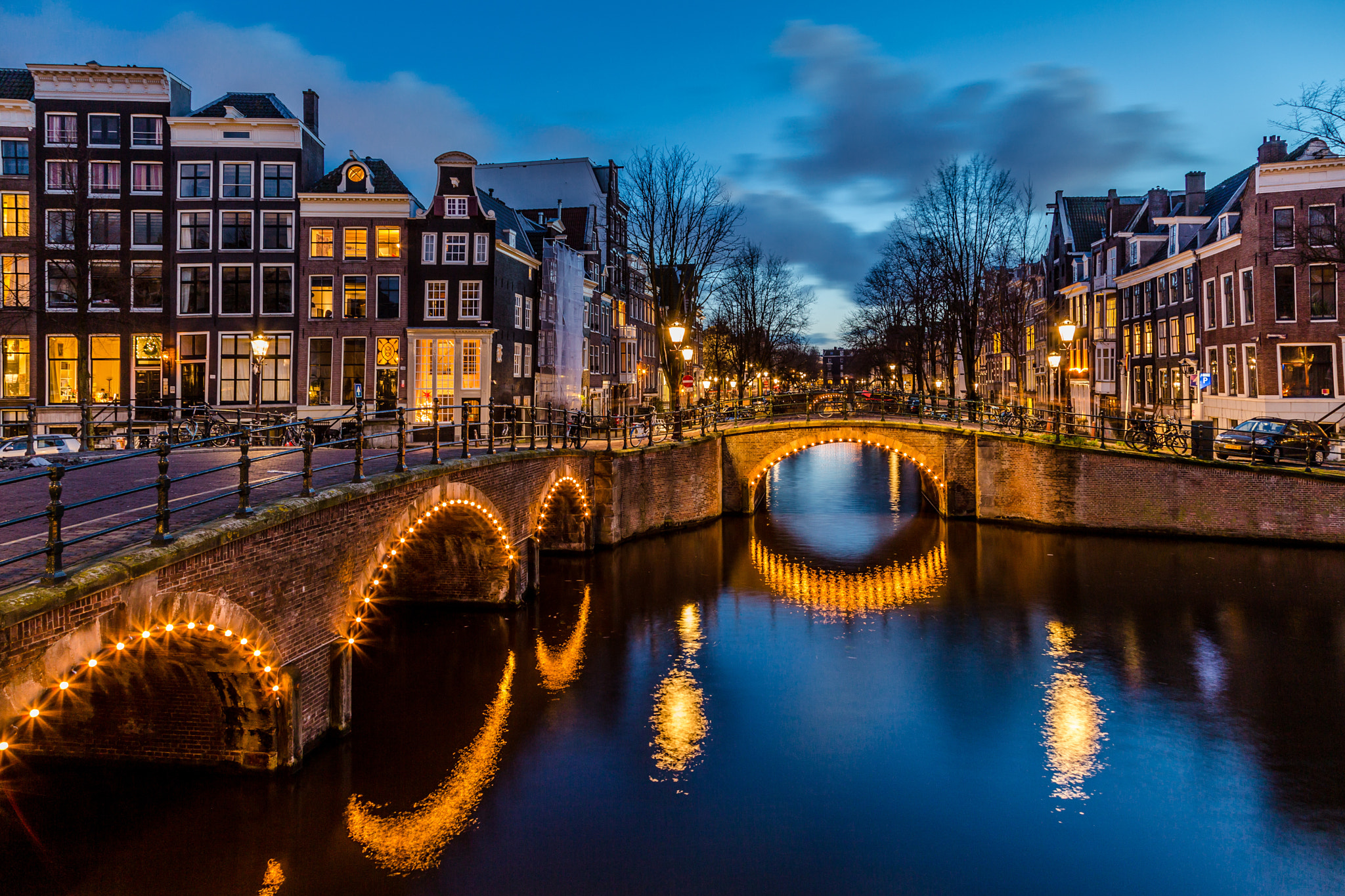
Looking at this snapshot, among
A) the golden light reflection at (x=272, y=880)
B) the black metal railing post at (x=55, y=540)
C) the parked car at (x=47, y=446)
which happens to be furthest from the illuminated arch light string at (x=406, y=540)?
the parked car at (x=47, y=446)

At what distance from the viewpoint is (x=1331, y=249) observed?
31.0 m

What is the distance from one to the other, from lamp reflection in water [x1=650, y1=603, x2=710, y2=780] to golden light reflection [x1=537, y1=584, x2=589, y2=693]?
161cm

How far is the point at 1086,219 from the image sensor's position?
57.7 metres

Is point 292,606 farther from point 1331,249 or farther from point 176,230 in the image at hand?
point 1331,249

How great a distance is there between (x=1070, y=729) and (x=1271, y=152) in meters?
30.4

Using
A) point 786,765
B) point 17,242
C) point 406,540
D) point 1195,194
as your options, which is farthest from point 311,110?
point 1195,194

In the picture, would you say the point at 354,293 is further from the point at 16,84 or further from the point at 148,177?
the point at 16,84

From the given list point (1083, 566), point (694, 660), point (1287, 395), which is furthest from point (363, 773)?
point (1287, 395)

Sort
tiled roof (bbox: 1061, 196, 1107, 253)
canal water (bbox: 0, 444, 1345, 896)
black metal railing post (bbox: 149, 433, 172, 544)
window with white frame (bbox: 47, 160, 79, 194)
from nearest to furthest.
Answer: black metal railing post (bbox: 149, 433, 172, 544) < canal water (bbox: 0, 444, 1345, 896) < window with white frame (bbox: 47, 160, 79, 194) < tiled roof (bbox: 1061, 196, 1107, 253)

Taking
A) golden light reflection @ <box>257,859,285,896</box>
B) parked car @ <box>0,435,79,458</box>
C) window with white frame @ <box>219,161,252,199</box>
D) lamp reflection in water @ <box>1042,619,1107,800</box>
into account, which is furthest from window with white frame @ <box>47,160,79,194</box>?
lamp reflection in water @ <box>1042,619,1107,800</box>

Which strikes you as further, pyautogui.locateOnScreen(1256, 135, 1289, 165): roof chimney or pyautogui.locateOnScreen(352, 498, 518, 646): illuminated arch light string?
pyautogui.locateOnScreen(1256, 135, 1289, 165): roof chimney

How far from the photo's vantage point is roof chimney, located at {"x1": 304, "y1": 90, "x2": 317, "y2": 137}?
38250 mm

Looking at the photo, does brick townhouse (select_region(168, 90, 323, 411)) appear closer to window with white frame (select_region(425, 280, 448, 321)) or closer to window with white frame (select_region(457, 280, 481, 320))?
window with white frame (select_region(425, 280, 448, 321))

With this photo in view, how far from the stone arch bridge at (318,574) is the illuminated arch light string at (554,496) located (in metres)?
0.08
